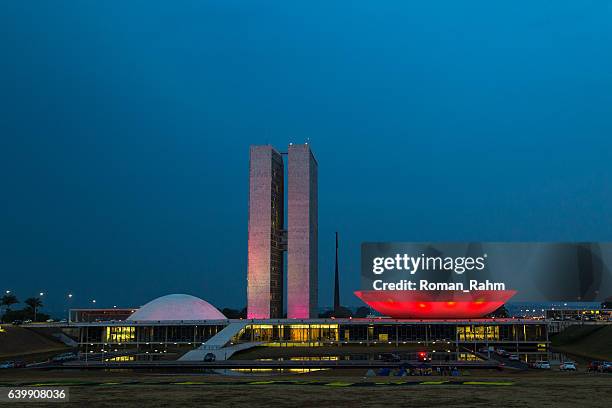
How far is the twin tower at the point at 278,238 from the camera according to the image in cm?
12019

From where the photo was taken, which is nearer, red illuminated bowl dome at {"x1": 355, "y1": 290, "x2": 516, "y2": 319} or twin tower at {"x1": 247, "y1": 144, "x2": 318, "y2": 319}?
red illuminated bowl dome at {"x1": 355, "y1": 290, "x2": 516, "y2": 319}

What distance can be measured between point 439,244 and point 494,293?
10.3m

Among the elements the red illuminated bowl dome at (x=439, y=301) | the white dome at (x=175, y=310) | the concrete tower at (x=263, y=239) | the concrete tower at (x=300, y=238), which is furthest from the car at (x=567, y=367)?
the concrete tower at (x=300, y=238)

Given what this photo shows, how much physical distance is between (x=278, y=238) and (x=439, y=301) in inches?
1834

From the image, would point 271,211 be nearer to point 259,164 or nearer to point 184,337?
point 259,164

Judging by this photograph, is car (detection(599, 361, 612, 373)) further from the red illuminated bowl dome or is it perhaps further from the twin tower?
the twin tower

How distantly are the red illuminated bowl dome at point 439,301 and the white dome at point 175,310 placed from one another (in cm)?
2937

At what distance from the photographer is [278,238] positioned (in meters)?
132

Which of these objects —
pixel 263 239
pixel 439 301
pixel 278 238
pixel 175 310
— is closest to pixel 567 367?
pixel 439 301

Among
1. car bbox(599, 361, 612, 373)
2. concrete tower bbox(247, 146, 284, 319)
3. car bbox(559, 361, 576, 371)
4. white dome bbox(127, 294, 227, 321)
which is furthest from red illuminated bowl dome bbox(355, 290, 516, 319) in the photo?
car bbox(599, 361, 612, 373)

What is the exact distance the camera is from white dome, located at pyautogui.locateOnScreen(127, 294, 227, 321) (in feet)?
340

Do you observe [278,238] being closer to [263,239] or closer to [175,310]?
[263,239]

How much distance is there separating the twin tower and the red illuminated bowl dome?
3155cm

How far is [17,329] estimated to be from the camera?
10812 cm
